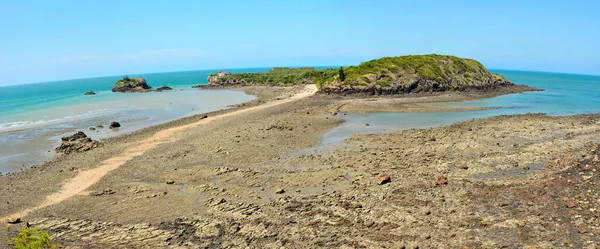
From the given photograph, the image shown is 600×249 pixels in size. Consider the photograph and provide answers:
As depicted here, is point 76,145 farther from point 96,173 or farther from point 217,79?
point 217,79

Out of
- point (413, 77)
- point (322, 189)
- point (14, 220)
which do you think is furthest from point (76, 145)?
point (413, 77)

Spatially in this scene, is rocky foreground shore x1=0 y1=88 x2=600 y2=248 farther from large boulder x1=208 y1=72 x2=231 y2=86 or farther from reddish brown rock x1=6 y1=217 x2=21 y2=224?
large boulder x1=208 y1=72 x2=231 y2=86

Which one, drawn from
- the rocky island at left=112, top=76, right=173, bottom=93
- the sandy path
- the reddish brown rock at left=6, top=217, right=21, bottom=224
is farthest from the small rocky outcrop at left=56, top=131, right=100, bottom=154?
the rocky island at left=112, top=76, right=173, bottom=93

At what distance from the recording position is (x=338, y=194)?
15312 mm

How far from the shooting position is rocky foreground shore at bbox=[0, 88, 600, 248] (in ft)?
38.8

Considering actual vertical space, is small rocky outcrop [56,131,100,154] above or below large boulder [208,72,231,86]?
below

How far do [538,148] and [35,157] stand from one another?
107 feet

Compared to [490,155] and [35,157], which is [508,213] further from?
[35,157]

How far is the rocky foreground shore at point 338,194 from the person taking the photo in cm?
1181

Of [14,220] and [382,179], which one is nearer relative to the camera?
[14,220]

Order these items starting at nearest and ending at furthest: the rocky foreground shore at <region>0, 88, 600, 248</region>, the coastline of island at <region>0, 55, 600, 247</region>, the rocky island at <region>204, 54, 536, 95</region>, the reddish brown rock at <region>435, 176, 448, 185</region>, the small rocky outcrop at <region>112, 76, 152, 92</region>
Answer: the rocky foreground shore at <region>0, 88, 600, 248</region> → the coastline of island at <region>0, 55, 600, 247</region> → the reddish brown rock at <region>435, 176, 448, 185</region> → the rocky island at <region>204, 54, 536, 95</region> → the small rocky outcrop at <region>112, 76, 152, 92</region>

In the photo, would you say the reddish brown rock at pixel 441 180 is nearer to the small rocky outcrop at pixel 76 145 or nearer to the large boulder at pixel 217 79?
the small rocky outcrop at pixel 76 145

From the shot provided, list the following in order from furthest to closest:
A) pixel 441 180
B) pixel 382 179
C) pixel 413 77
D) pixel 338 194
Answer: pixel 413 77, pixel 382 179, pixel 441 180, pixel 338 194

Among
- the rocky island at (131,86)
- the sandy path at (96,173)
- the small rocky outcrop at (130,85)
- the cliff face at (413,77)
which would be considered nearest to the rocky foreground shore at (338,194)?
the sandy path at (96,173)
